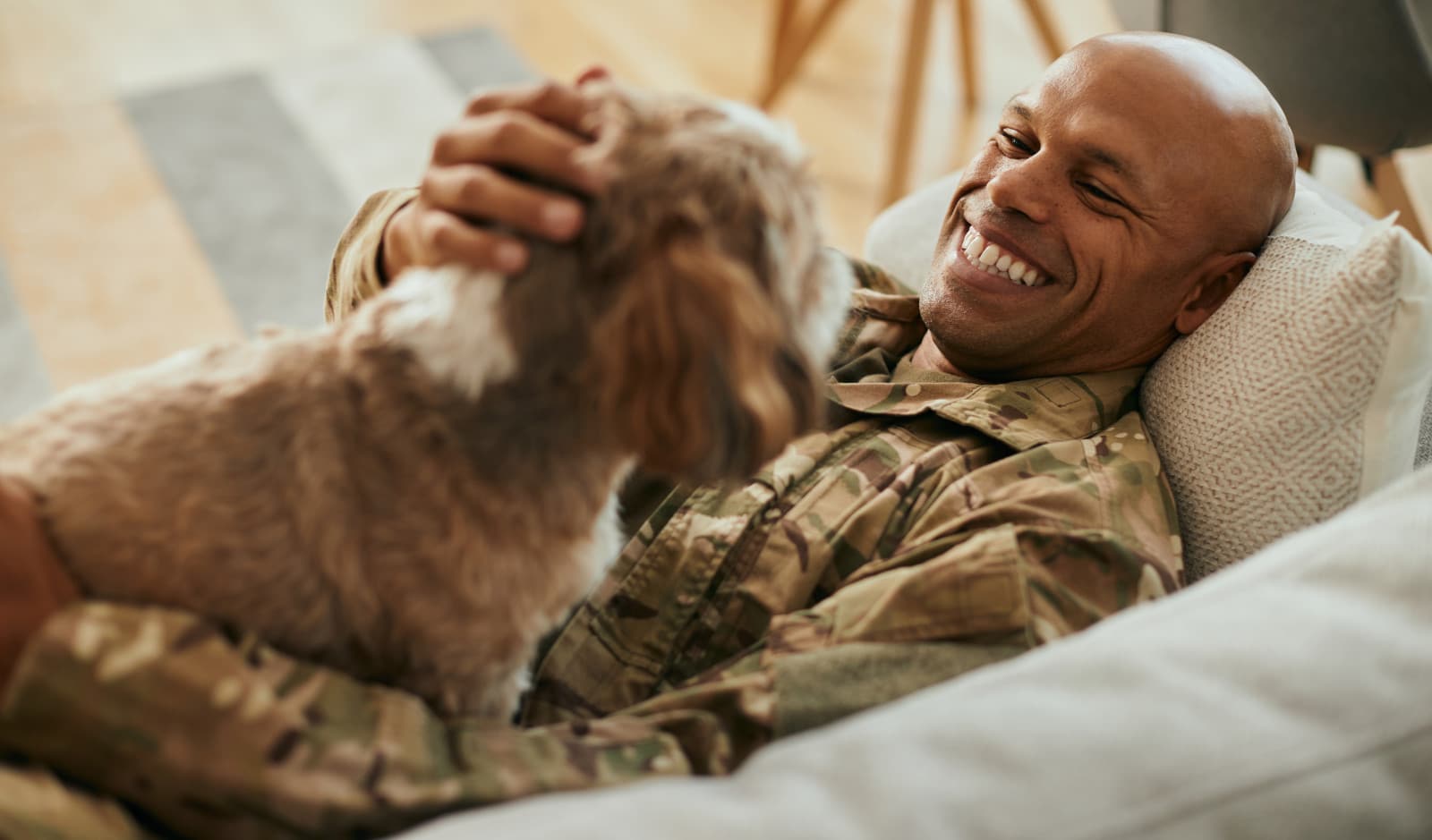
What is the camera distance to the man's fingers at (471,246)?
39.5 inches

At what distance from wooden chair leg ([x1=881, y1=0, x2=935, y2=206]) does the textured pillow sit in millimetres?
1732

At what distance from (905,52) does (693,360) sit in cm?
240

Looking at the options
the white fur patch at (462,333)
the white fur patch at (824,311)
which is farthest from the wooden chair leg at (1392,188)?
the white fur patch at (462,333)

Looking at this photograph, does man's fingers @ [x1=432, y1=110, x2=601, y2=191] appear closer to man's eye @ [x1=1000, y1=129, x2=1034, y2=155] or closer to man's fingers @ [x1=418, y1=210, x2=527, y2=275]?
man's fingers @ [x1=418, y1=210, x2=527, y2=275]

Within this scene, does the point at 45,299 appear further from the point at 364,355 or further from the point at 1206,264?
the point at 1206,264

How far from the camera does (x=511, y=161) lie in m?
1.06

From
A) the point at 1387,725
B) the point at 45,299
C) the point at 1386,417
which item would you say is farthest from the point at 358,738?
the point at 45,299

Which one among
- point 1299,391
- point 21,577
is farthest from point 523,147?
point 1299,391

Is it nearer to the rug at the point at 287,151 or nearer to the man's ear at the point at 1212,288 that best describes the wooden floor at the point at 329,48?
the rug at the point at 287,151

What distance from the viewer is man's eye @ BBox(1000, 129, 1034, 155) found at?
1.63 m

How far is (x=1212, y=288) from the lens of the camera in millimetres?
1601

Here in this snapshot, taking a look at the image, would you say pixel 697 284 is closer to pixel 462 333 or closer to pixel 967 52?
pixel 462 333

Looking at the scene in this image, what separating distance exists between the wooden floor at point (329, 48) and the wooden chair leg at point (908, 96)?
0.12 m

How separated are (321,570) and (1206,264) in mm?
1187
